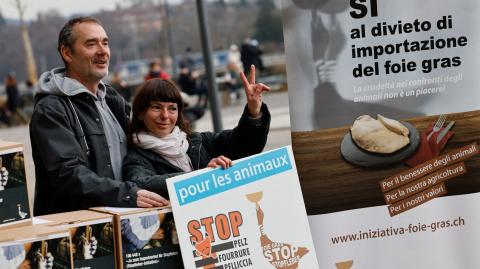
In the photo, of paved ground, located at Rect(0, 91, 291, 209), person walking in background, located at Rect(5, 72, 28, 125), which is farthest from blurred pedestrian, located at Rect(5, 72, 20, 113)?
paved ground, located at Rect(0, 91, 291, 209)

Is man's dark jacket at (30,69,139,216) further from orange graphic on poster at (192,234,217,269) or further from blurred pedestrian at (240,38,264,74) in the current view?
blurred pedestrian at (240,38,264,74)

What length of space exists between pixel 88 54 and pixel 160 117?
0.43m

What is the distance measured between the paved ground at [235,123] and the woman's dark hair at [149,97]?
20.7 feet

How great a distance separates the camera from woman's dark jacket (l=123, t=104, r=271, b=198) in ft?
12.3

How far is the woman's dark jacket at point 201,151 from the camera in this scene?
374 cm

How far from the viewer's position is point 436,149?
14.5ft

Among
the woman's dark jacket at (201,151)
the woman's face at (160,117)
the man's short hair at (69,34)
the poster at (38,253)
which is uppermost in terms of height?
the man's short hair at (69,34)

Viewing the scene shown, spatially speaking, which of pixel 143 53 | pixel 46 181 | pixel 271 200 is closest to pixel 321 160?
pixel 271 200

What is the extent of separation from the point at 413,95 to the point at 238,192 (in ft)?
4.11

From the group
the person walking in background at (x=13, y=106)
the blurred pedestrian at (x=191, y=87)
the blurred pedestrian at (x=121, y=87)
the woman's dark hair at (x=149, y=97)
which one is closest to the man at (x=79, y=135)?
the woman's dark hair at (x=149, y=97)

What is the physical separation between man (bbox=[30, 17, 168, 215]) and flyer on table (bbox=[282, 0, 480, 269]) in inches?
36.3

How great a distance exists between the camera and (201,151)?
405cm

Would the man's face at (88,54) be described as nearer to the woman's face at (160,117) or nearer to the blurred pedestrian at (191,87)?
the woman's face at (160,117)

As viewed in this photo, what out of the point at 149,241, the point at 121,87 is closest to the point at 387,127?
the point at 149,241
